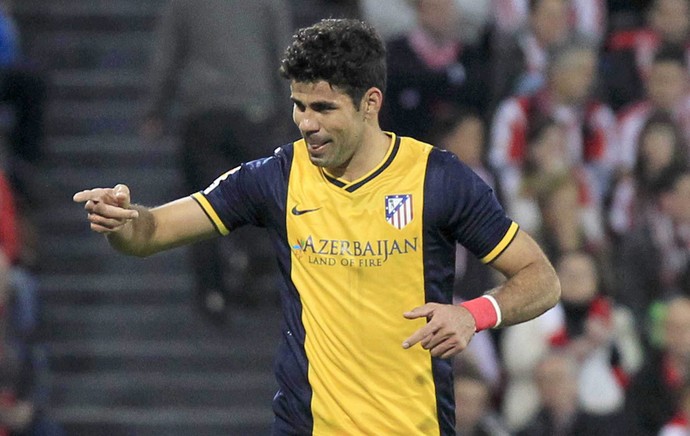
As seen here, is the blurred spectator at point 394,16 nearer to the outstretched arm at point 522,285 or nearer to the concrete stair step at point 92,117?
the concrete stair step at point 92,117

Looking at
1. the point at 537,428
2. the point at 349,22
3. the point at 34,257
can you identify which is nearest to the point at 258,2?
the point at 34,257

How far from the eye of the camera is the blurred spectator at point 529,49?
33.1 feet

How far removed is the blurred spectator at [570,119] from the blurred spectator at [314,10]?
5.13 ft

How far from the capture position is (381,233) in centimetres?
502

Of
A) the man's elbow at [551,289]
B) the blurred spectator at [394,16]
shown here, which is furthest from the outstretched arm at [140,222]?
the blurred spectator at [394,16]

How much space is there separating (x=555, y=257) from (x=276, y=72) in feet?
6.83

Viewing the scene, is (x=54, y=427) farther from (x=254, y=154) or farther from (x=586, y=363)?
(x=586, y=363)

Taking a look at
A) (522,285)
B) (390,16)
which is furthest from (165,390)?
(522,285)

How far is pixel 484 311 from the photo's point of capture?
490 centimetres

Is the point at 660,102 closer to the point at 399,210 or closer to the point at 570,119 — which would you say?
the point at 570,119

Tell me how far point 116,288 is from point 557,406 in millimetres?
3355

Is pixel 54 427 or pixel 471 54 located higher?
pixel 471 54

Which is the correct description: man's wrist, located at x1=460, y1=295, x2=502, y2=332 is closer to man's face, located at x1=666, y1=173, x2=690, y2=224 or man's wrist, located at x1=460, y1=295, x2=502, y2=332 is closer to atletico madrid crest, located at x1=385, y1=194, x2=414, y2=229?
atletico madrid crest, located at x1=385, y1=194, x2=414, y2=229

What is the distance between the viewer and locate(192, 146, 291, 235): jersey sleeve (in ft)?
17.0
